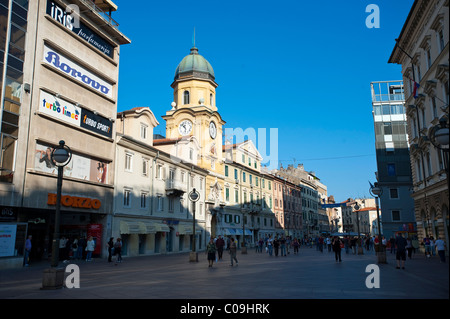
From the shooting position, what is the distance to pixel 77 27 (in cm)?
2783

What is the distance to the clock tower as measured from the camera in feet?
162

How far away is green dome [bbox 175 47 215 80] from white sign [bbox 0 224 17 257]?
117 ft

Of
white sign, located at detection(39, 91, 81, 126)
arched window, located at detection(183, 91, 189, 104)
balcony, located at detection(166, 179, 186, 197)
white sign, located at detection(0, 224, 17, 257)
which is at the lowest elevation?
white sign, located at detection(0, 224, 17, 257)

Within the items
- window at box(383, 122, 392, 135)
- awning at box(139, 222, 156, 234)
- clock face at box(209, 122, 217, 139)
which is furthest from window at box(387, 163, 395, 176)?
awning at box(139, 222, 156, 234)

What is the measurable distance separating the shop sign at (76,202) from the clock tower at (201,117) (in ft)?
64.4

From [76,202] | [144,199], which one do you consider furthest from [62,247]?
[144,199]

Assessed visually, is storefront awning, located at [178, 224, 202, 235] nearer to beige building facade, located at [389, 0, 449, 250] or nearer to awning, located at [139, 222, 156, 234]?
awning, located at [139, 222, 156, 234]

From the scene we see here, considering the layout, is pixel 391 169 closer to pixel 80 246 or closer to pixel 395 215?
pixel 395 215

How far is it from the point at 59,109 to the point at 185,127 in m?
25.3

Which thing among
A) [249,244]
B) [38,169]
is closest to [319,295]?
[38,169]

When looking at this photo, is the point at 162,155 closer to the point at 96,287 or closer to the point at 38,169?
the point at 38,169

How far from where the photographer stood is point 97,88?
2983 centimetres

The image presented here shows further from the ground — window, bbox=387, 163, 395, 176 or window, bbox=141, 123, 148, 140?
window, bbox=141, 123, 148, 140

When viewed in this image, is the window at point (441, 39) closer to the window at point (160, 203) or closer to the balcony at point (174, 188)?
the balcony at point (174, 188)
